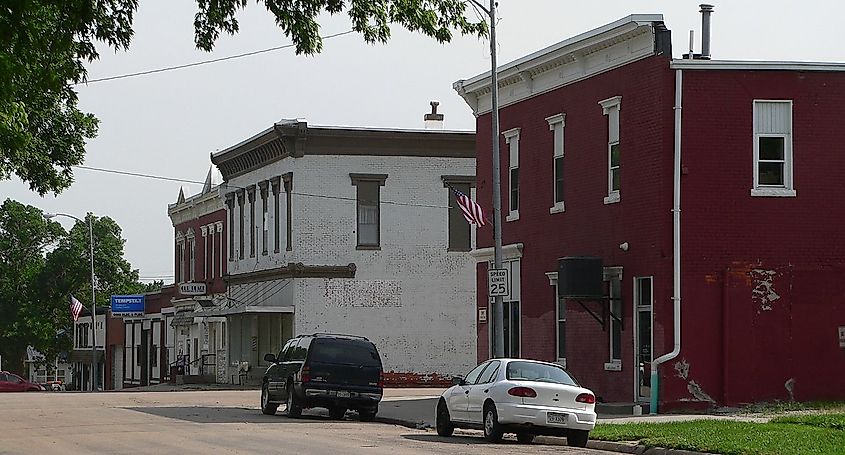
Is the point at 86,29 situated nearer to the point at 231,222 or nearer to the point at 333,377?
the point at 333,377

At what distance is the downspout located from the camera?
30766 millimetres

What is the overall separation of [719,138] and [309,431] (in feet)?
35.7

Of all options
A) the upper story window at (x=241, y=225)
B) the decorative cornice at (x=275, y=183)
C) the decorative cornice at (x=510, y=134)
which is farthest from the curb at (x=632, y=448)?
the upper story window at (x=241, y=225)

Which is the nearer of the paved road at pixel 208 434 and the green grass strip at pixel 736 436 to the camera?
the green grass strip at pixel 736 436

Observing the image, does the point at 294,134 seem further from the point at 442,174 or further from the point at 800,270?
the point at 800,270

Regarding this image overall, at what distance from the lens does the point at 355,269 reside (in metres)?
54.1

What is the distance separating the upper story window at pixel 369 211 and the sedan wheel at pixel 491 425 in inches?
1187

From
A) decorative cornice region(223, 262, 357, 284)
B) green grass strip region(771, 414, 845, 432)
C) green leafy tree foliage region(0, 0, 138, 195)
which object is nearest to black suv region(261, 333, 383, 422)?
green grass strip region(771, 414, 845, 432)

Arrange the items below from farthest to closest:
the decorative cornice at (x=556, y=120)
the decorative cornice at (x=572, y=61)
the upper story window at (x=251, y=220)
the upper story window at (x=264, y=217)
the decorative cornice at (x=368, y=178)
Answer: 1. the upper story window at (x=251, y=220)
2. the upper story window at (x=264, y=217)
3. the decorative cornice at (x=368, y=178)
4. the decorative cornice at (x=556, y=120)
5. the decorative cornice at (x=572, y=61)

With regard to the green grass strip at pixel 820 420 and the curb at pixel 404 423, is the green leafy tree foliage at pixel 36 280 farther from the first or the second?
the green grass strip at pixel 820 420

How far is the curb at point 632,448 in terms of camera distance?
21306 mm

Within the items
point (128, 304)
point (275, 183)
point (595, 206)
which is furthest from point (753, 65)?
point (128, 304)

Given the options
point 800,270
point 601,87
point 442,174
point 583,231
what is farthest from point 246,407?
point 442,174

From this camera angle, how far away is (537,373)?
24.6m
